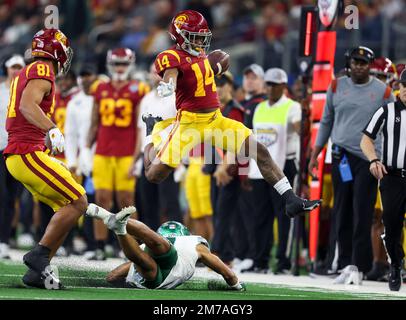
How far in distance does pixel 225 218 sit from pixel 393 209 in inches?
128

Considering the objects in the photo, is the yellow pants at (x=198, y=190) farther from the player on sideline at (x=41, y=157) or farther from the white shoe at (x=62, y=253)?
the player on sideline at (x=41, y=157)

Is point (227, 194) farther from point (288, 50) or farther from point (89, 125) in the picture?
point (288, 50)

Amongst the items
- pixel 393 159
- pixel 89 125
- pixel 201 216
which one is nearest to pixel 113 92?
pixel 89 125

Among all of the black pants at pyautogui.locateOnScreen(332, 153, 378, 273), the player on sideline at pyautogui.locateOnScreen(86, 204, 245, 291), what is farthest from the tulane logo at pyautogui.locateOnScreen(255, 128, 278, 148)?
the player on sideline at pyautogui.locateOnScreen(86, 204, 245, 291)

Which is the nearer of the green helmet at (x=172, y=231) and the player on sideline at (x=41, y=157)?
the player on sideline at (x=41, y=157)

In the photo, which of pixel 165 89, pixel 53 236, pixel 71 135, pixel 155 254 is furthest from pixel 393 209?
pixel 71 135

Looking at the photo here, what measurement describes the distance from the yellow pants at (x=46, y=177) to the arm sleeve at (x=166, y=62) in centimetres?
145

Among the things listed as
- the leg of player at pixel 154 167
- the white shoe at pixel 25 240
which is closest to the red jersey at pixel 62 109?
the white shoe at pixel 25 240

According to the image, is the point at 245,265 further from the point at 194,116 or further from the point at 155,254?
the point at 155,254

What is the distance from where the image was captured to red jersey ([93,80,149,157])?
14680 mm

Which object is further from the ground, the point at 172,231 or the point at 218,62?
the point at 218,62

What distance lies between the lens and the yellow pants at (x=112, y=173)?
14617 mm

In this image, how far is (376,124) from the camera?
11.1 m

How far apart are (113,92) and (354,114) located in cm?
360
